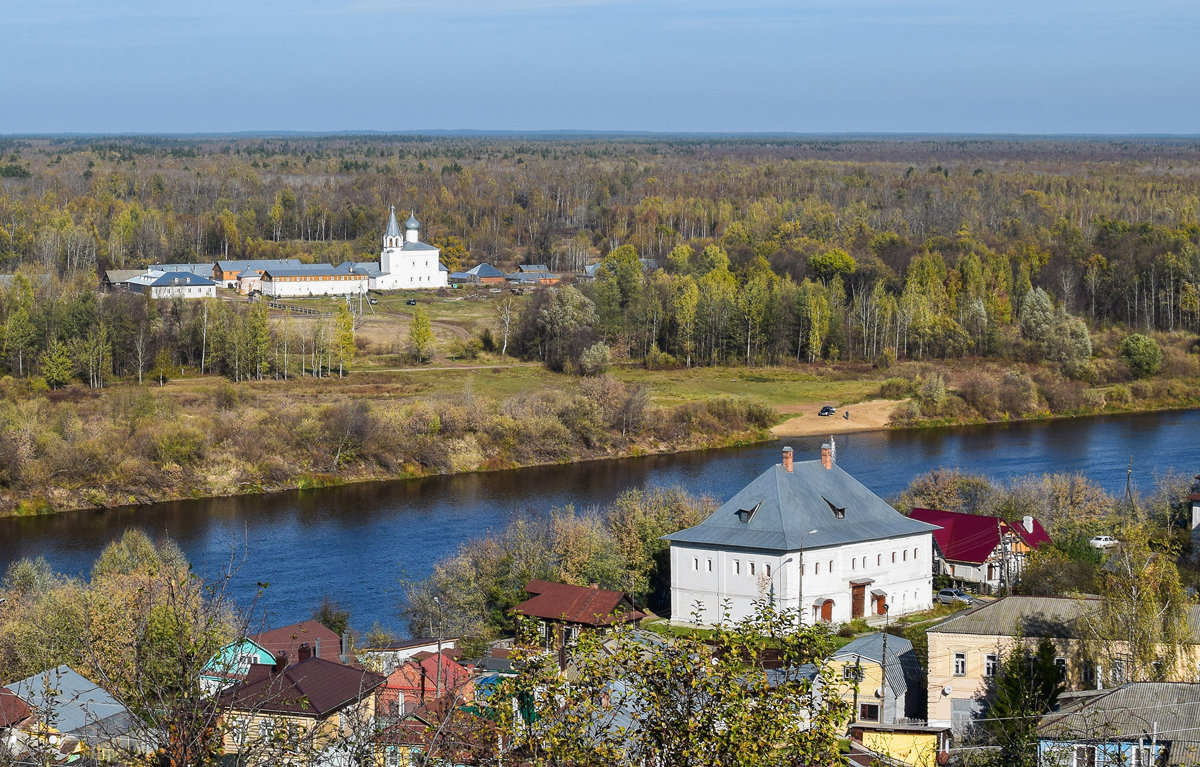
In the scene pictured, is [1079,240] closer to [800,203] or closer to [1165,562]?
[800,203]

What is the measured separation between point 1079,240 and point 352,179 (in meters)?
42.8

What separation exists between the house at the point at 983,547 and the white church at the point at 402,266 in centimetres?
3777

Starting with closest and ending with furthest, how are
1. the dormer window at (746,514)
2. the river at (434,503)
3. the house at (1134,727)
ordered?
the house at (1134,727), the dormer window at (746,514), the river at (434,503)

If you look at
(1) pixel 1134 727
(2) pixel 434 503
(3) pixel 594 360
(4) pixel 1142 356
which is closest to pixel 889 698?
(1) pixel 1134 727

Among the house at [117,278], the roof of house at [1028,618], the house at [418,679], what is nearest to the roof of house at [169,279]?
the house at [117,278]

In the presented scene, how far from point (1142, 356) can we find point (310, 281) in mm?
28555

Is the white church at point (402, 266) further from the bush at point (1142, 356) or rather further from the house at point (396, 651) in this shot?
the house at point (396, 651)

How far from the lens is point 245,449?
29547 mm

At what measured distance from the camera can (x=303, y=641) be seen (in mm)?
14922

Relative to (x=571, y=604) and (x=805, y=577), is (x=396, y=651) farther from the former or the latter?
(x=805, y=577)

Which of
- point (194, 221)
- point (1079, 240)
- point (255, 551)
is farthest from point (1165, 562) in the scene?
point (194, 221)

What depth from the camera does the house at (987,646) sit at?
13.9 meters

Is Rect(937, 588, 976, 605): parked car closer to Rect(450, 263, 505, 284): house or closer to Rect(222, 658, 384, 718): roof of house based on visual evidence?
Rect(222, 658, 384, 718): roof of house

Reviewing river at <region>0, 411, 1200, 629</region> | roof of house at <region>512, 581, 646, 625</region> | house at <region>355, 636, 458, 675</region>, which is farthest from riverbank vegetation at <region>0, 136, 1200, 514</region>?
house at <region>355, 636, 458, 675</region>
